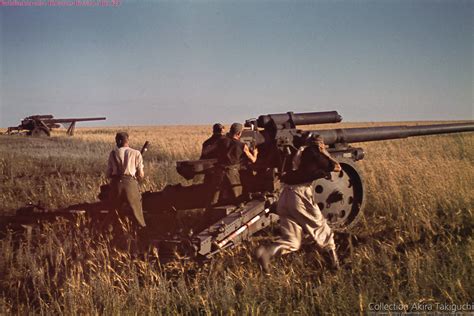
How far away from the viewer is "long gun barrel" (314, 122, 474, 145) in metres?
6.98

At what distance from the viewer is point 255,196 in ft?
19.4

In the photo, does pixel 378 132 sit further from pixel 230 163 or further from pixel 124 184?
pixel 124 184

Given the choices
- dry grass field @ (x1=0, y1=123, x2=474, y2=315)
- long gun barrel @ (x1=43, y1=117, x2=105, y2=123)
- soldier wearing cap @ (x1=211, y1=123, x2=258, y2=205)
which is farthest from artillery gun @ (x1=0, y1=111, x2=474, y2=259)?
long gun barrel @ (x1=43, y1=117, x2=105, y2=123)

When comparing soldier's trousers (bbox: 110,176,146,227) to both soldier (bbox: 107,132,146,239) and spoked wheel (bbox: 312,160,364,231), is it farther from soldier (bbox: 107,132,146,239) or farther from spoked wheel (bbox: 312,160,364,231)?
spoked wheel (bbox: 312,160,364,231)

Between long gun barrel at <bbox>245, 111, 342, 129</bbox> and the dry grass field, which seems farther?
long gun barrel at <bbox>245, 111, 342, 129</bbox>

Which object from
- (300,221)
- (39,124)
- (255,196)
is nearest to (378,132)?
(255,196)

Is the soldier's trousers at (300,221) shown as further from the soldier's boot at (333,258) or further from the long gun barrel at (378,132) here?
the long gun barrel at (378,132)

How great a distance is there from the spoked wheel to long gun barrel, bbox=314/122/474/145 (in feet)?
1.58

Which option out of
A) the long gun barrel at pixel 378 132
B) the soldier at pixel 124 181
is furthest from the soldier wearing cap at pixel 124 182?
the long gun barrel at pixel 378 132

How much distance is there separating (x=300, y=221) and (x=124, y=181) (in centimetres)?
254

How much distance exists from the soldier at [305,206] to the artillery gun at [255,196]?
0.38 metres

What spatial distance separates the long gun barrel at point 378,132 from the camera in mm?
6977

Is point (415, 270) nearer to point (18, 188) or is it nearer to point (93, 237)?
point (93, 237)

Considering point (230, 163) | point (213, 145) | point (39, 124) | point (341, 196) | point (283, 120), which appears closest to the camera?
point (230, 163)
